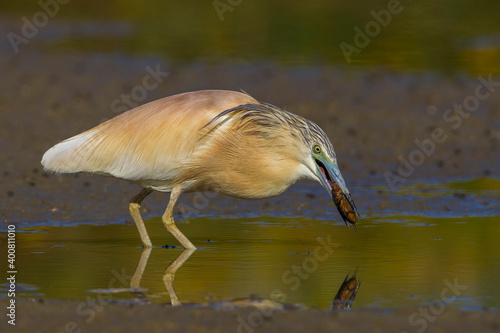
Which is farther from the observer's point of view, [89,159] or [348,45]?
[348,45]

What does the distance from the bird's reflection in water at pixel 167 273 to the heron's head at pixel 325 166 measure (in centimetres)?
133

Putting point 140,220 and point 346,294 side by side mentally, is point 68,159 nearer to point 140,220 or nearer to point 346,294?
point 140,220

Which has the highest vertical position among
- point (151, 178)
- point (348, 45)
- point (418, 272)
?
point (151, 178)

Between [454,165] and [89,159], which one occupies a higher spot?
[89,159]

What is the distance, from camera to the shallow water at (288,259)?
26.3 feet

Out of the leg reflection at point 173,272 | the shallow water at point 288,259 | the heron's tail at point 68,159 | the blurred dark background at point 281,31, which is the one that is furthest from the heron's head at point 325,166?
the blurred dark background at point 281,31

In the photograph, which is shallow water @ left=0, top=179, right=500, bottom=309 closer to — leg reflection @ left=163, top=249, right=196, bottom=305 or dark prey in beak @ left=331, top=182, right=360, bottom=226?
leg reflection @ left=163, top=249, right=196, bottom=305

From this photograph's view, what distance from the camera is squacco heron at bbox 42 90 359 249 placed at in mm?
8992

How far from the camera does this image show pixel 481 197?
39.7 ft

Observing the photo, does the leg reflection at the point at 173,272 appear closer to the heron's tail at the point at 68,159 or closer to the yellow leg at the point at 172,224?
the yellow leg at the point at 172,224

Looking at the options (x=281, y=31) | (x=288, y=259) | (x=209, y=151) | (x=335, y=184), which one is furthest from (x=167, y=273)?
(x=281, y=31)

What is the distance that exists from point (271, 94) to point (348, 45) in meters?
4.60

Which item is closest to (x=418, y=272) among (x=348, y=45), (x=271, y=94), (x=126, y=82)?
(x=271, y=94)

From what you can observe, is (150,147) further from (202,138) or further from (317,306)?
(317,306)
